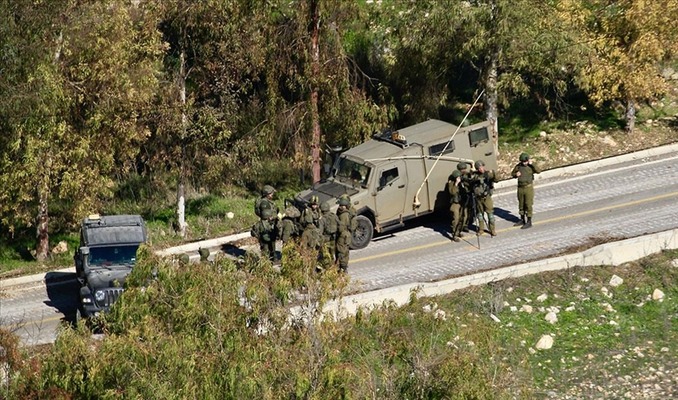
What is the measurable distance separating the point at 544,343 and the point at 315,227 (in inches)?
199

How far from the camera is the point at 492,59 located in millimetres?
33219

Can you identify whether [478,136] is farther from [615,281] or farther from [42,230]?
[42,230]

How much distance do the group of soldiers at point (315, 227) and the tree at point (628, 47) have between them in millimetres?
10878

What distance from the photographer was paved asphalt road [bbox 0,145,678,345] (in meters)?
26.0

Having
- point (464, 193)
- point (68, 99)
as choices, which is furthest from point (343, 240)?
point (68, 99)

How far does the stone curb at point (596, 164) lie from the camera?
31.3m

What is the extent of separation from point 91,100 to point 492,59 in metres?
10.8

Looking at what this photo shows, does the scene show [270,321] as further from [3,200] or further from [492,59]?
[492,59]

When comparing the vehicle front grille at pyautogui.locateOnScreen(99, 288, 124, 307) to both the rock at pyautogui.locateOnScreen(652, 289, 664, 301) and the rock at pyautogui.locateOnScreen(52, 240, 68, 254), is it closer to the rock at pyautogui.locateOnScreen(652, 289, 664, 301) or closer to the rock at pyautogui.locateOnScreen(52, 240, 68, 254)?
the rock at pyautogui.locateOnScreen(52, 240, 68, 254)

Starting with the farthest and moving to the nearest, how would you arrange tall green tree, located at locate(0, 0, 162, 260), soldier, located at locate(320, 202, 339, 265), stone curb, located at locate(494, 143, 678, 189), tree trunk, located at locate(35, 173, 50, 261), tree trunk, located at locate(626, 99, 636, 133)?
tree trunk, located at locate(626, 99, 636, 133)
stone curb, located at locate(494, 143, 678, 189)
tree trunk, located at locate(35, 173, 50, 261)
tall green tree, located at locate(0, 0, 162, 260)
soldier, located at locate(320, 202, 339, 265)

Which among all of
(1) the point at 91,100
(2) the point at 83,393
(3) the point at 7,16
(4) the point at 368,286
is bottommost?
(4) the point at 368,286

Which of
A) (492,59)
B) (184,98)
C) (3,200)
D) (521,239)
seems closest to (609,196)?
(521,239)

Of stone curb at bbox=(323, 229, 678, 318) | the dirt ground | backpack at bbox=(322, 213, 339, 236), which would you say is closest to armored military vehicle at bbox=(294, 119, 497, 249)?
backpack at bbox=(322, 213, 339, 236)

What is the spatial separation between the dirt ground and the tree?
101cm
